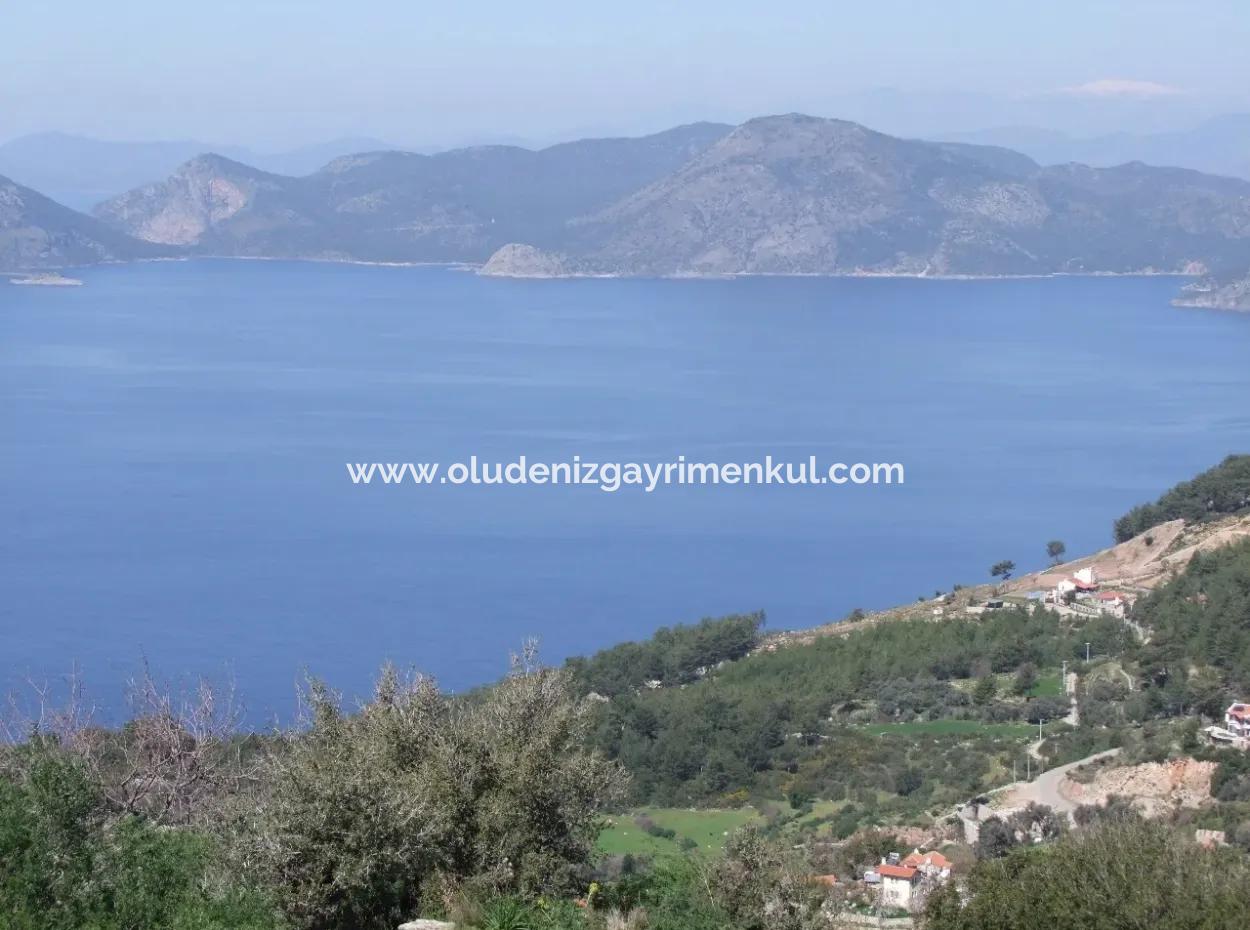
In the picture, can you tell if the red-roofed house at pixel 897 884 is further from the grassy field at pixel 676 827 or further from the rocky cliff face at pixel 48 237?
the rocky cliff face at pixel 48 237

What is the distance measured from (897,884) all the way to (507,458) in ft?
103

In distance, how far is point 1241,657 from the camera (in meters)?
16.4

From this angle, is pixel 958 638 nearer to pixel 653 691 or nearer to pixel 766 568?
pixel 653 691

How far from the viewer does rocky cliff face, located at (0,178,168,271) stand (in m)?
102

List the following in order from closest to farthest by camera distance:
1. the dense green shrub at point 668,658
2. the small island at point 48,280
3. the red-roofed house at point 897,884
A: 1. the red-roofed house at point 897,884
2. the dense green shrub at point 668,658
3. the small island at point 48,280

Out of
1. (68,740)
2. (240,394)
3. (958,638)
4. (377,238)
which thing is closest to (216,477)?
(240,394)

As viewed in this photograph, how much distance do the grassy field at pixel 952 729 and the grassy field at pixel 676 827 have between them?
9.30 feet

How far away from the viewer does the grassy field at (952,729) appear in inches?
619

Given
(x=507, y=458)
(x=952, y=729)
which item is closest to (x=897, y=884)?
(x=952, y=729)

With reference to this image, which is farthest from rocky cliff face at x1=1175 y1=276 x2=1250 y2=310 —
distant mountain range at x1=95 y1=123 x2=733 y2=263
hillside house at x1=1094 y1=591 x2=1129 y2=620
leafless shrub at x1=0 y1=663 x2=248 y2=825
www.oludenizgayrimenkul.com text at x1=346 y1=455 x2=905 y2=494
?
leafless shrub at x1=0 y1=663 x2=248 y2=825

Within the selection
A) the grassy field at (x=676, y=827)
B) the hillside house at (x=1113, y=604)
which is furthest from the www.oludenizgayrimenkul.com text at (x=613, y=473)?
the grassy field at (x=676, y=827)

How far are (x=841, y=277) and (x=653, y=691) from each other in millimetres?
91259

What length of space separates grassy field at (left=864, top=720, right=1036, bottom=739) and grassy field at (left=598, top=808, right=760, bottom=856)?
9.30 ft

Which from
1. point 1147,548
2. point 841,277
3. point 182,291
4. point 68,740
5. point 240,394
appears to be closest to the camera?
point 68,740
